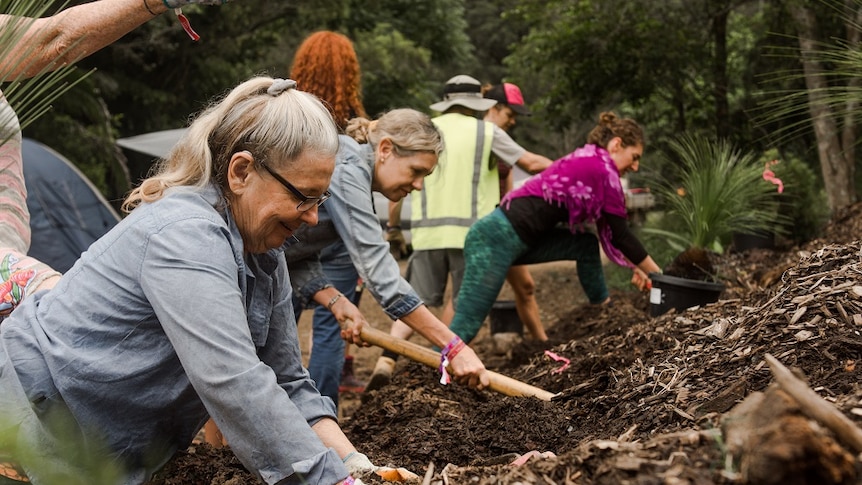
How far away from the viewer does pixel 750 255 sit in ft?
25.1

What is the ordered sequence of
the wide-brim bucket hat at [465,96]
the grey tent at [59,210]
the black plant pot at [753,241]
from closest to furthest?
the wide-brim bucket hat at [465,96], the grey tent at [59,210], the black plant pot at [753,241]

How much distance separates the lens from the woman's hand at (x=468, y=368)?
344cm

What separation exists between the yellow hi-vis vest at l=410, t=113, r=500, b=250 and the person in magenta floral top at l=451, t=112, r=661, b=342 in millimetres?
337

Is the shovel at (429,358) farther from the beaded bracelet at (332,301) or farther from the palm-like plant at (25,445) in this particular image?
the palm-like plant at (25,445)

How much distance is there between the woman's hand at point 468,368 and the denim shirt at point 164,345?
4.10 ft

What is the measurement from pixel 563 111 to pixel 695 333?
8494 mm

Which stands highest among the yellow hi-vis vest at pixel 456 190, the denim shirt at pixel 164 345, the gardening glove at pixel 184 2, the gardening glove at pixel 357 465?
the gardening glove at pixel 184 2

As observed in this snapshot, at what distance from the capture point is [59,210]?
734cm

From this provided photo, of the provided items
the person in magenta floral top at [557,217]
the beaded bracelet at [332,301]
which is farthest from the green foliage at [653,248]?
the beaded bracelet at [332,301]

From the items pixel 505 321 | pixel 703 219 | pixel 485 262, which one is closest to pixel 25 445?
pixel 485 262

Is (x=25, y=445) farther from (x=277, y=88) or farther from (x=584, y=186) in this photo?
(x=584, y=186)

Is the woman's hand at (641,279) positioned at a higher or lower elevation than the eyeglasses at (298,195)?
lower

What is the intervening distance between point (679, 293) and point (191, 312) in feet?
9.84

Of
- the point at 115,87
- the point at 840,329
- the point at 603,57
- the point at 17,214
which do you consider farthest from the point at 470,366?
the point at 115,87
